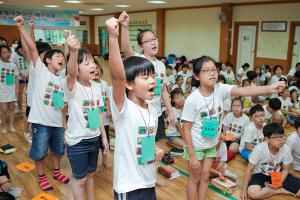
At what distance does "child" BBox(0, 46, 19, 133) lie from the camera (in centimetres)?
449

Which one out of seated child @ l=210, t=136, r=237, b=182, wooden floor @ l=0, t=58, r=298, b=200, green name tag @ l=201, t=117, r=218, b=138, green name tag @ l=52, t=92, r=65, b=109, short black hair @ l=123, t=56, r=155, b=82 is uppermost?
short black hair @ l=123, t=56, r=155, b=82

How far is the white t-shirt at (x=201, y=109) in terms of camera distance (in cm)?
219

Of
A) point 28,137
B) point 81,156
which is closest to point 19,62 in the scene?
point 28,137

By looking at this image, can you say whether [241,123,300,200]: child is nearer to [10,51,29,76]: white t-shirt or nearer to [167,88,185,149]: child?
[167,88,185,149]: child

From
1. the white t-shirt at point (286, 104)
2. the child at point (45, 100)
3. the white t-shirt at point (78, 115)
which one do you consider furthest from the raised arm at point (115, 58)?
the white t-shirt at point (286, 104)

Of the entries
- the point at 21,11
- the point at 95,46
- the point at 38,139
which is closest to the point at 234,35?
the point at 21,11

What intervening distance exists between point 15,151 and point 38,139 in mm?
1560

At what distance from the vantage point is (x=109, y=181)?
10.6ft

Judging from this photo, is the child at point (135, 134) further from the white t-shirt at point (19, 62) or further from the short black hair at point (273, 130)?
the white t-shirt at point (19, 62)

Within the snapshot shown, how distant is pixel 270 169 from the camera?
2.99 meters

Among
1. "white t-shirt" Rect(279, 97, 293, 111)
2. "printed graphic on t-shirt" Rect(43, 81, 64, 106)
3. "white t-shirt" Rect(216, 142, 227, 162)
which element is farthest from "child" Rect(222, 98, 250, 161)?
"printed graphic on t-shirt" Rect(43, 81, 64, 106)

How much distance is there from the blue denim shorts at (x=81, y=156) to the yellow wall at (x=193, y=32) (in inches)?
369

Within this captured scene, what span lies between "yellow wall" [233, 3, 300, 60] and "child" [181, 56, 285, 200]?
750 centimetres

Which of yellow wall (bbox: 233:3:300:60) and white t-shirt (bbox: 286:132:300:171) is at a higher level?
yellow wall (bbox: 233:3:300:60)
